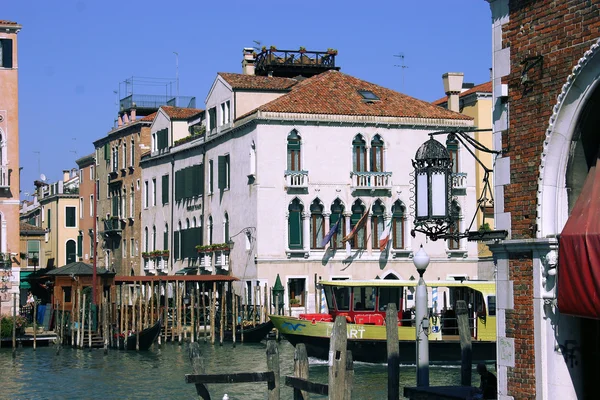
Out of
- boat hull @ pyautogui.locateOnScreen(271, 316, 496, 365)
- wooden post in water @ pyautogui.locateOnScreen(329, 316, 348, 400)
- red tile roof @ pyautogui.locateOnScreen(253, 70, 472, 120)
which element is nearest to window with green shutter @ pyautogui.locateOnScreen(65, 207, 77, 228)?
red tile roof @ pyautogui.locateOnScreen(253, 70, 472, 120)

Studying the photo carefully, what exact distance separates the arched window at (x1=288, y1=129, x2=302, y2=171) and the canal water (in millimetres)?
6357

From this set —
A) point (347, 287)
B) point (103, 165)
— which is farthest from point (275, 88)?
point (103, 165)

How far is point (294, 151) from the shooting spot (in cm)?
3944

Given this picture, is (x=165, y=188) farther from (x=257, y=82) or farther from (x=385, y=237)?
(x=385, y=237)

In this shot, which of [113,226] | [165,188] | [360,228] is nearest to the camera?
[360,228]

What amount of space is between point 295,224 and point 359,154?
133 inches

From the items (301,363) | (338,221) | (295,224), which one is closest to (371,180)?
(338,221)

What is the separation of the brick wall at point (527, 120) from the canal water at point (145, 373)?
13.7 meters

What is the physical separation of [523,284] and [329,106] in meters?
29.2

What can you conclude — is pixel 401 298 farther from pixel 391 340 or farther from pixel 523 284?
pixel 523 284

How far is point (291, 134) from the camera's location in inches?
1548

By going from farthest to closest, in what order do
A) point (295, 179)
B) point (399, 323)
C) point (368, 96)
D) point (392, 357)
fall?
point (368, 96)
point (295, 179)
point (399, 323)
point (392, 357)

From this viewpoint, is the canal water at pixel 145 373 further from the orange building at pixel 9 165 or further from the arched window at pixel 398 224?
the arched window at pixel 398 224

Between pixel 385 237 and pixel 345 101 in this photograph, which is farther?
pixel 345 101
